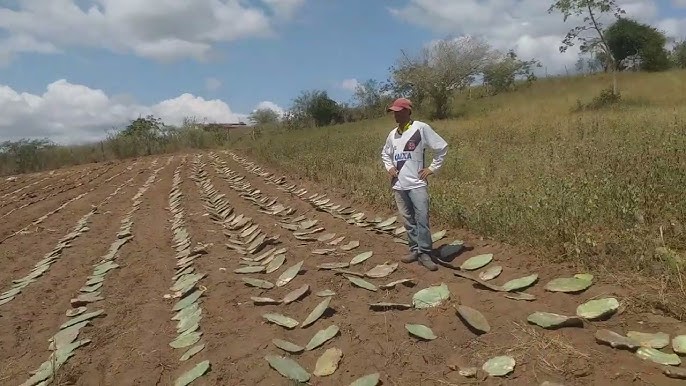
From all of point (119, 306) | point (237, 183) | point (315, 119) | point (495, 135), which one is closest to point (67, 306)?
point (119, 306)

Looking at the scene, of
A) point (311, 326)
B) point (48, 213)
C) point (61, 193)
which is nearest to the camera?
point (311, 326)

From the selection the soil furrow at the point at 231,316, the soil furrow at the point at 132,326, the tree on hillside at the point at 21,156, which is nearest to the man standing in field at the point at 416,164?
the soil furrow at the point at 231,316

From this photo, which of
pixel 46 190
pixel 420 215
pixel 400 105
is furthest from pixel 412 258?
pixel 46 190

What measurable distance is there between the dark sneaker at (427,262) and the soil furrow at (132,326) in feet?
7.33

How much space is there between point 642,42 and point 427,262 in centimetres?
3315

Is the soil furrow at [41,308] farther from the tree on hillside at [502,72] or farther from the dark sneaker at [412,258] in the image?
the tree on hillside at [502,72]

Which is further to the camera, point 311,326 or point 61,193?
point 61,193

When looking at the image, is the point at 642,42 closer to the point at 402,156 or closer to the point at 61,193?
the point at 61,193

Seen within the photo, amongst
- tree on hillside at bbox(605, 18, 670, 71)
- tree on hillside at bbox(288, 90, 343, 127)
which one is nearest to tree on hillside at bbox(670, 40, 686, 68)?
tree on hillside at bbox(605, 18, 670, 71)

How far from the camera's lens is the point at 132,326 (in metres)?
5.06

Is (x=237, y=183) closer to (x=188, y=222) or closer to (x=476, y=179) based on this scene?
(x=188, y=222)

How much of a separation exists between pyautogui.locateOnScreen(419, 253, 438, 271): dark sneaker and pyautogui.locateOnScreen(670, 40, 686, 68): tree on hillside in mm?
35428

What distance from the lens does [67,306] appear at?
19.4ft

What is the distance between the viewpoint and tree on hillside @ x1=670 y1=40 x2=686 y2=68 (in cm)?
3403
